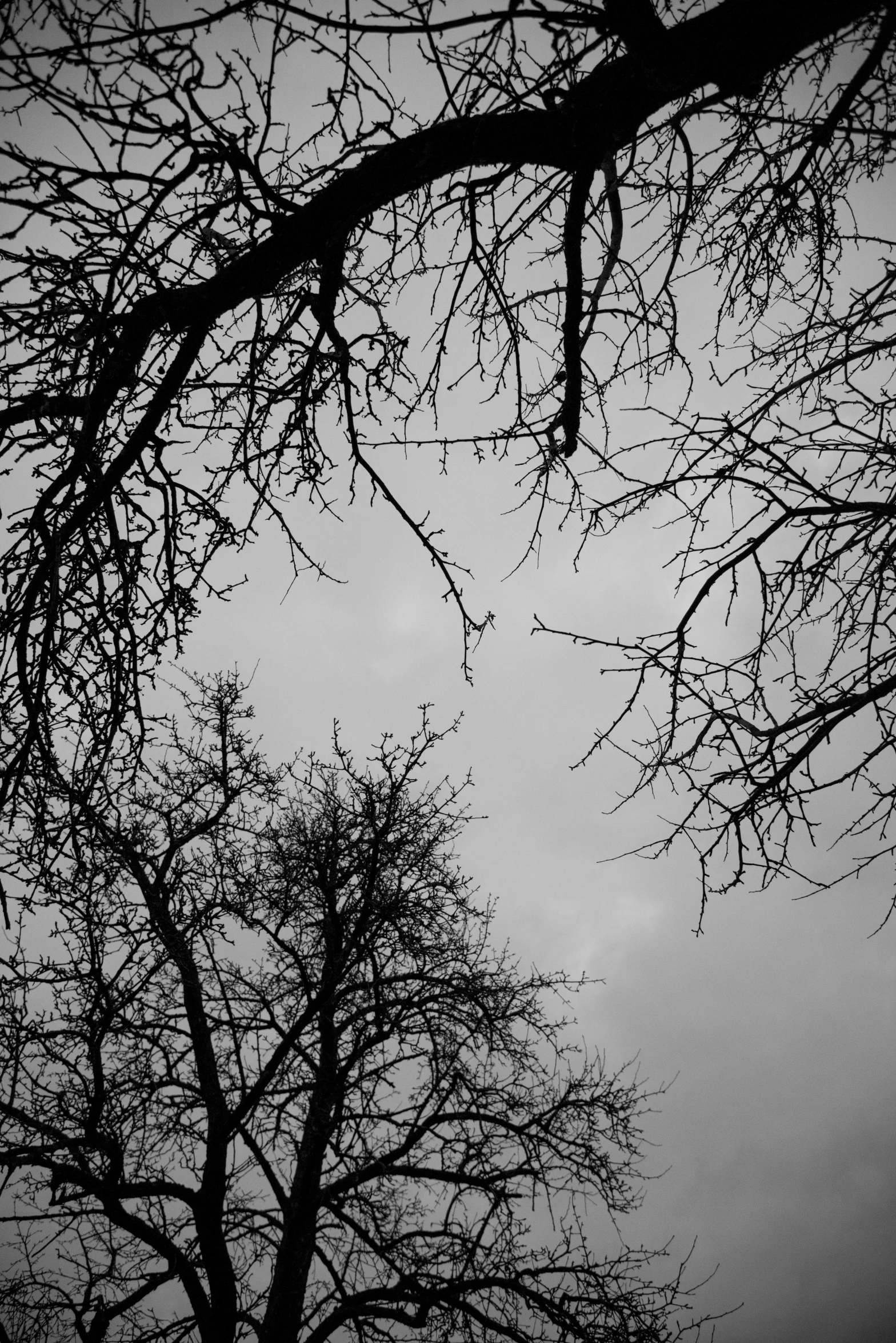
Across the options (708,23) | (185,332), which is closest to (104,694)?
(185,332)

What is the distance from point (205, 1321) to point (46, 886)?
7040mm

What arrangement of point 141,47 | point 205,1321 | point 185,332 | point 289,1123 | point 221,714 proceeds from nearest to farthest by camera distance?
point 141,47
point 185,332
point 205,1321
point 289,1123
point 221,714

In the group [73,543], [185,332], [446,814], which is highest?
[446,814]

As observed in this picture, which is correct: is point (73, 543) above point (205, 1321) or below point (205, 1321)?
above

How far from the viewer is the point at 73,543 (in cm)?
301

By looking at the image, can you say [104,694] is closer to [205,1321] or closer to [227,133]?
[227,133]

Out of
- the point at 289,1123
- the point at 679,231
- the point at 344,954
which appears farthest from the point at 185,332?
the point at 289,1123

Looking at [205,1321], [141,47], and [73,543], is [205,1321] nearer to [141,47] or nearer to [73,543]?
[73,543]

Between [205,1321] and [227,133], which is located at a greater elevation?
[227,133]

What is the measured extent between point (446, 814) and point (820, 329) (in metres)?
6.16

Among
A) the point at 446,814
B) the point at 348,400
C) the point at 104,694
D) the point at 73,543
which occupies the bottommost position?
the point at 104,694

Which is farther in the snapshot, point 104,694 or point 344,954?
point 344,954

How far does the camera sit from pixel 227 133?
234 centimetres

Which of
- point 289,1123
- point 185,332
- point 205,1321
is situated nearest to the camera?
point 185,332
